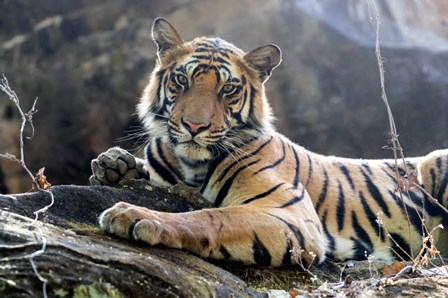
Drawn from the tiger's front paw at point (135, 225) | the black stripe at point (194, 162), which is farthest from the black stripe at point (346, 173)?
the tiger's front paw at point (135, 225)

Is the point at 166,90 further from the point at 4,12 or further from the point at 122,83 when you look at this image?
the point at 4,12

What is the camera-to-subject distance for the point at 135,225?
2549 millimetres

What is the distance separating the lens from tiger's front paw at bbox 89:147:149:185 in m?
3.64

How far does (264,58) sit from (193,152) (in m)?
0.77

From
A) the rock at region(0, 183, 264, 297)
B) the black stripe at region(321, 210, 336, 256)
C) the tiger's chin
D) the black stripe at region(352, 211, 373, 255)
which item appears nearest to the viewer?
the rock at region(0, 183, 264, 297)

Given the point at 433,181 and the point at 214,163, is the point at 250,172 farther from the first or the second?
the point at 433,181

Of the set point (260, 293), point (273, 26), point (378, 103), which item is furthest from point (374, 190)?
point (273, 26)

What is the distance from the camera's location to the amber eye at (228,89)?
3.76m

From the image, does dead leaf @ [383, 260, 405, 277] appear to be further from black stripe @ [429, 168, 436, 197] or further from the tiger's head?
black stripe @ [429, 168, 436, 197]

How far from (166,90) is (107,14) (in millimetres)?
7815

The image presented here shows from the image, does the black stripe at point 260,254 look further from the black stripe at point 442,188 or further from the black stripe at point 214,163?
the black stripe at point 442,188

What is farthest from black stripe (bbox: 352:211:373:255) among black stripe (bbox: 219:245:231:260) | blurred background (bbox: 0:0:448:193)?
blurred background (bbox: 0:0:448:193)

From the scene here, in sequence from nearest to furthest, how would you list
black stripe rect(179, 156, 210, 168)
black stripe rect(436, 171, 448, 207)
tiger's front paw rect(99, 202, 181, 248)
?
tiger's front paw rect(99, 202, 181, 248) < black stripe rect(179, 156, 210, 168) < black stripe rect(436, 171, 448, 207)

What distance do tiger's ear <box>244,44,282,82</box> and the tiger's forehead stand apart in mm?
72
